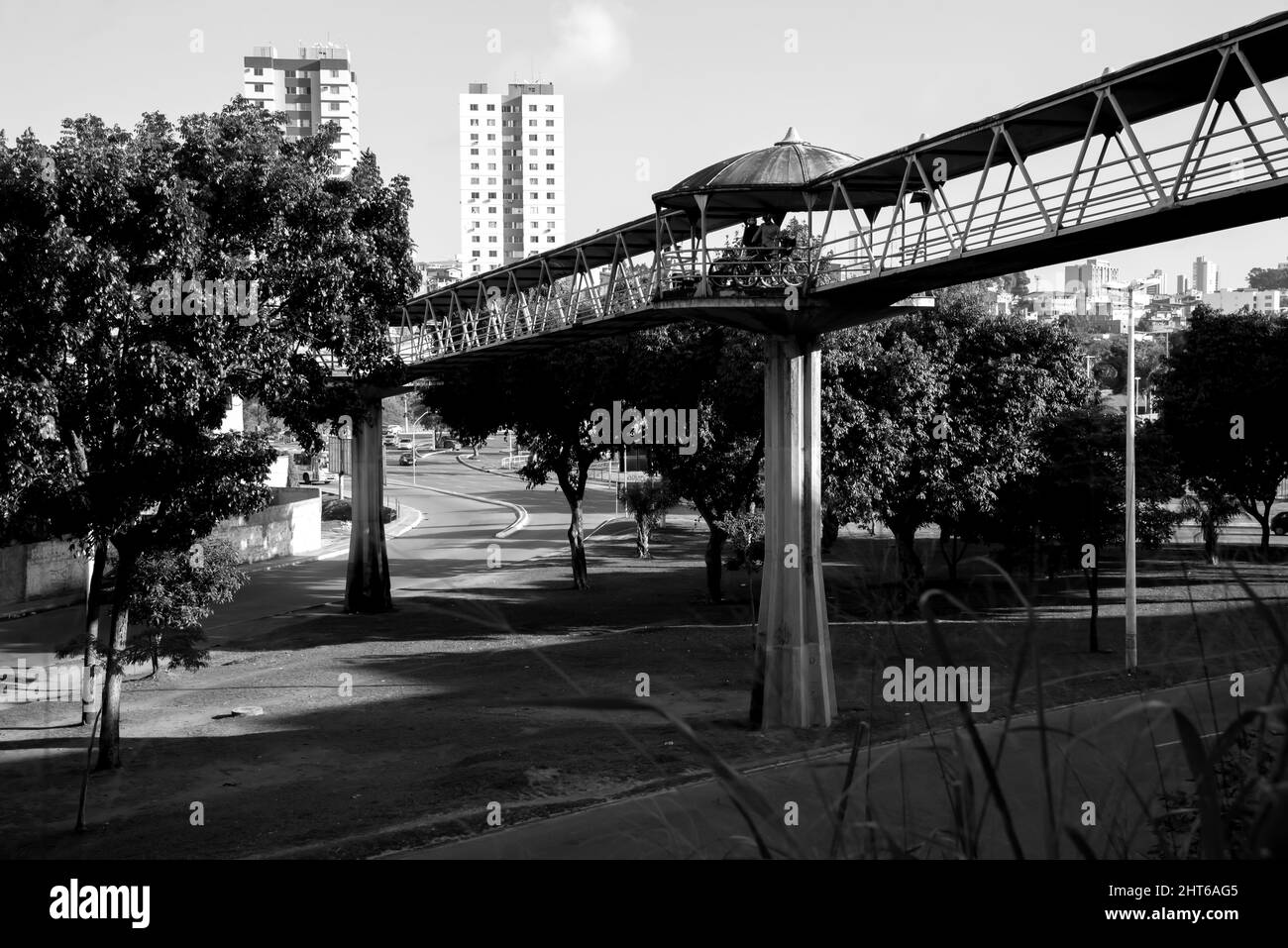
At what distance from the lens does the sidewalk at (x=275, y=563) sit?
36656mm

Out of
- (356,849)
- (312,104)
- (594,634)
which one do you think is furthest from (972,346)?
(312,104)

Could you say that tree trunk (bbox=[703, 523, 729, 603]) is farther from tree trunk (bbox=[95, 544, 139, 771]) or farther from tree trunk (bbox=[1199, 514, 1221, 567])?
tree trunk (bbox=[95, 544, 139, 771])

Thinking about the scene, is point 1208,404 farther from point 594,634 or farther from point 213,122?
point 213,122

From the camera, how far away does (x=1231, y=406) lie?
41.8 m

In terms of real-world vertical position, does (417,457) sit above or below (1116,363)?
below

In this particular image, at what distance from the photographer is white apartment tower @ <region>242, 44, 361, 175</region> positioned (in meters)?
170

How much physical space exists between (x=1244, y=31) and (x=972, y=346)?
23684 mm

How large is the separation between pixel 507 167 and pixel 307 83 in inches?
1196

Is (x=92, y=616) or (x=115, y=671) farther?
(x=92, y=616)

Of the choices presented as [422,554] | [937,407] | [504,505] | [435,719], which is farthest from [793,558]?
[504,505]

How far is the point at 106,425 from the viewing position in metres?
19.1

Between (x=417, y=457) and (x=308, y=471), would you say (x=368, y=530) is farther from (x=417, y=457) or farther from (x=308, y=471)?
(x=417, y=457)
